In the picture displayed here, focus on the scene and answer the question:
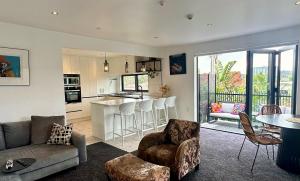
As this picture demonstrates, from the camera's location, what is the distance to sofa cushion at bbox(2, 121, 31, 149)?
3.04 metres

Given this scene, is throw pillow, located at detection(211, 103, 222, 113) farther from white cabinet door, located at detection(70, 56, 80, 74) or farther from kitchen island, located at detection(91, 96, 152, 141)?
white cabinet door, located at detection(70, 56, 80, 74)

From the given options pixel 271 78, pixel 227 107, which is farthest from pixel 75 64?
pixel 271 78

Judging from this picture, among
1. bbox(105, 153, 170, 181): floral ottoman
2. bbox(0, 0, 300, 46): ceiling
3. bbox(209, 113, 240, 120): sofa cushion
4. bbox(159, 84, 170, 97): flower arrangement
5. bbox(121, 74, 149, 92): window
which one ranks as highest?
bbox(0, 0, 300, 46): ceiling

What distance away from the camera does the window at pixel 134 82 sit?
710 centimetres

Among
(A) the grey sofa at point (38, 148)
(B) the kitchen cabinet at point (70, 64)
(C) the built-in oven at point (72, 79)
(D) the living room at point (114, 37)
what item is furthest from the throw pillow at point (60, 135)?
(B) the kitchen cabinet at point (70, 64)

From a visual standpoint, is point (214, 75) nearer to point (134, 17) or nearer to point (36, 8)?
point (134, 17)

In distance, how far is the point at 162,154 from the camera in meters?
2.63

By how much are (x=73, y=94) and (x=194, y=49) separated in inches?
169

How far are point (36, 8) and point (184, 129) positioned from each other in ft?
9.18

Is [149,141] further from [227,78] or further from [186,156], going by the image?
[227,78]

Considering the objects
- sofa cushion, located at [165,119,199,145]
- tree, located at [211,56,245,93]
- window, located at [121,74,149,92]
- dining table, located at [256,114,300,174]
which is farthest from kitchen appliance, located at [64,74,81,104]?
dining table, located at [256,114,300,174]

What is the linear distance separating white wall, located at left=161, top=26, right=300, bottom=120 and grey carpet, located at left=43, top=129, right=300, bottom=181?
5.36 feet

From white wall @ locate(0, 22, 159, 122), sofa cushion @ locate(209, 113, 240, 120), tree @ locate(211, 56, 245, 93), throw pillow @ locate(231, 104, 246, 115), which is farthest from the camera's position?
tree @ locate(211, 56, 245, 93)

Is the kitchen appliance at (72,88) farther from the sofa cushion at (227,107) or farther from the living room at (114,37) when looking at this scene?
the sofa cushion at (227,107)
